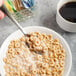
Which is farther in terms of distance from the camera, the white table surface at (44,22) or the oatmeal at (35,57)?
the white table surface at (44,22)

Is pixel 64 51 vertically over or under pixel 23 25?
under

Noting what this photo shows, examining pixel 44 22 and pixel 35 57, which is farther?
pixel 44 22

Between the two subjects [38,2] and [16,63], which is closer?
[16,63]

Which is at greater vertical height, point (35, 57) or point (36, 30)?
point (36, 30)

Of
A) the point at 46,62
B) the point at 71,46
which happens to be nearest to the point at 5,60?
the point at 46,62

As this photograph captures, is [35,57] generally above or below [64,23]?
below

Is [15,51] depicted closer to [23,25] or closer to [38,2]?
[23,25]
